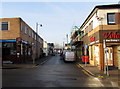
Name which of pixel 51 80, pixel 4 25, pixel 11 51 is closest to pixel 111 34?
pixel 51 80

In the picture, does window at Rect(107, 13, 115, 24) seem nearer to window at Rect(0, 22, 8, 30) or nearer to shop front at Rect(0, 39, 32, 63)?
shop front at Rect(0, 39, 32, 63)

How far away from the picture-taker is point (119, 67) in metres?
18.0

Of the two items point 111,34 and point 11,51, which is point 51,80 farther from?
point 11,51

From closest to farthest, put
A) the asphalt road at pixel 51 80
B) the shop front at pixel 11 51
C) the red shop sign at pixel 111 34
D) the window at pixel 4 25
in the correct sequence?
the asphalt road at pixel 51 80, the red shop sign at pixel 111 34, the shop front at pixel 11 51, the window at pixel 4 25

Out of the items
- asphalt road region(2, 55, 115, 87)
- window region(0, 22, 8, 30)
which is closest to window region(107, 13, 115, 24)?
asphalt road region(2, 55, 115, 87)

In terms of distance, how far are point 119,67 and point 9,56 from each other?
49.8ft

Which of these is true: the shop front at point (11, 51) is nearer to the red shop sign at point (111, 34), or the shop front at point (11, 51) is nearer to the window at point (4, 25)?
the window at point (4, 25)

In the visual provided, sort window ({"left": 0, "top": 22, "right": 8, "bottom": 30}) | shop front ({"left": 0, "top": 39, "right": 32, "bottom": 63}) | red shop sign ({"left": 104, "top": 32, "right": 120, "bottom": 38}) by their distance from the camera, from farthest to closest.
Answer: window ({"left": 0, "top": 22, "right": 8, "bottom": 30}) < shop front ({"left": 0, "top": 39, "right": 32, "bottom": 63}) < red shop sign ({"left": 104, "top": 32, "right": 120, "bottom": 38})

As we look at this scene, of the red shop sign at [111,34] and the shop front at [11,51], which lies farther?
the shop front at [11,51]

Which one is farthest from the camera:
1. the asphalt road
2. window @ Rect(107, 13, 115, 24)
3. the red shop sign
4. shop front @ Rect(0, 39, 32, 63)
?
shop front @ Rect(0, 39, 32, 63)

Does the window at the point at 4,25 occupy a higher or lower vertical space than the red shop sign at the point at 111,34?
higher

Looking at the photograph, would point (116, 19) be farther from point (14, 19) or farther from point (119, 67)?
point (14, 19)

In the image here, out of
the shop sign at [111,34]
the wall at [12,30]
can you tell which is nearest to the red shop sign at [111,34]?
the shop sign at [111,34]

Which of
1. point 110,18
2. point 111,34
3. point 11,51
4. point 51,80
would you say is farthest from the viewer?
point 11,51
